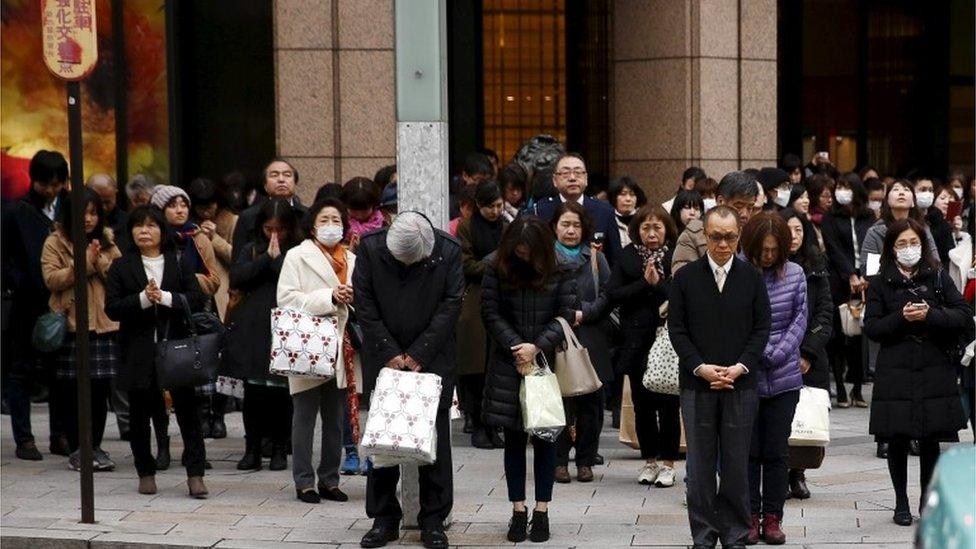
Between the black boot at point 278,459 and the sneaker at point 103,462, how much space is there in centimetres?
107

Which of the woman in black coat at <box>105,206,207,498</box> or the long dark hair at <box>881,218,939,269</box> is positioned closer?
the long dark hair at <box>881,218,939,269</box>

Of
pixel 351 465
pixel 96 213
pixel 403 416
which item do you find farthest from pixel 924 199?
pixel 403 416

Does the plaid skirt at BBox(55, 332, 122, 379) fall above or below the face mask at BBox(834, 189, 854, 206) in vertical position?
below

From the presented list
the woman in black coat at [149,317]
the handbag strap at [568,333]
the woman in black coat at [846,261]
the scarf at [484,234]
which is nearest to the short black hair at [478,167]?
the scarf at [484,234]

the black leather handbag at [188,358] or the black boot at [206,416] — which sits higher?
the black leather handbag at [188,358]

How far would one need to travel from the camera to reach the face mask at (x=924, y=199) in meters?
15.6

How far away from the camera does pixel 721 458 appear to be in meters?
9.30

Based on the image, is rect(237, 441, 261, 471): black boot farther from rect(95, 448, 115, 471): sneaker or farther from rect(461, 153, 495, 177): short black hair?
rect(461, 153, 495, 177): short black hair

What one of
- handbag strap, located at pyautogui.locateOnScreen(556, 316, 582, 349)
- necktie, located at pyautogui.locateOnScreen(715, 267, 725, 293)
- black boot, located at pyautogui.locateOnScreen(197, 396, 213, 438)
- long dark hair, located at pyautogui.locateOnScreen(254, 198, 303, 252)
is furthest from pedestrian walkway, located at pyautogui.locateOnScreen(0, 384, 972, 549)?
long dark hair, located at pyautogui.locateOnScreen(254, 198, 303, 252)

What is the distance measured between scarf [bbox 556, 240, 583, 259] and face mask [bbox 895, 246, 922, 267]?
2.05m

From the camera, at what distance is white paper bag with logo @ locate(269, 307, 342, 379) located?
34.6ft

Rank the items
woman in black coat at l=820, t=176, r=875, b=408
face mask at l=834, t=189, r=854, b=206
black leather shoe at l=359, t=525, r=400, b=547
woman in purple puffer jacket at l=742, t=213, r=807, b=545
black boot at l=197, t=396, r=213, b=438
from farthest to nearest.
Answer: face mask at l=834, t=189, r=854, b=206 → woman in black coat at l=820, t=176, r=875, b=408 → black boot at l=197, t=396, r=213, b=438 → black leather shoe at l=359, t=525, r=400, b=547 → woman in purple puffer jacket at l=742, t=213, r=807, b=545

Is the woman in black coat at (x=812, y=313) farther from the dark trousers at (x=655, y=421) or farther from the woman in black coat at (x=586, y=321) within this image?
the woman in black coat at (x=586, y=321)

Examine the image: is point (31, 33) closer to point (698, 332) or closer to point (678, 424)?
point (678, 424)
